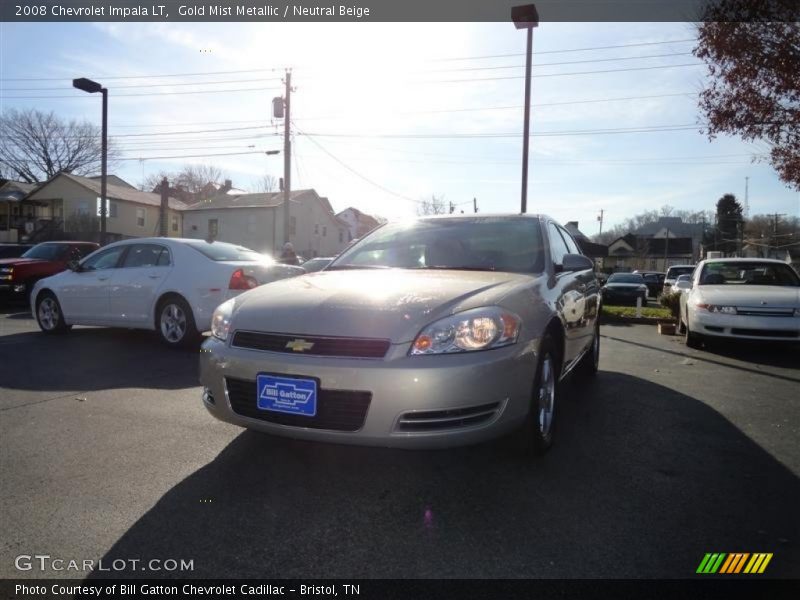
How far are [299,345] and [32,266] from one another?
12.5 meters

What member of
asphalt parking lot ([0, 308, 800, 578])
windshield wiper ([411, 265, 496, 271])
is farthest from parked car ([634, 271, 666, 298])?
windshield wiper ([411, 265, 496, 271])

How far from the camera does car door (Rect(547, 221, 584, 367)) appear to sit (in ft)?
11.9

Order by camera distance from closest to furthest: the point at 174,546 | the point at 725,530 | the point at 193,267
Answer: the point at 174,546 < the point at 725,530 < the point at 193,267

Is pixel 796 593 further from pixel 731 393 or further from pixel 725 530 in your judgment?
pixel 731 393

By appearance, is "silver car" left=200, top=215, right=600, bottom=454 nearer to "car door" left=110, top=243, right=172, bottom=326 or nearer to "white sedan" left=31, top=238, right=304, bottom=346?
"white sedan" left=31, top=238, right=304, bottom=346

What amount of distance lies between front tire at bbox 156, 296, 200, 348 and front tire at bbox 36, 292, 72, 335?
86.1 inches

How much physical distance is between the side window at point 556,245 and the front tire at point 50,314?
7291 mm

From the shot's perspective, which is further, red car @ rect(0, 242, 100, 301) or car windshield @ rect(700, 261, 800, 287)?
red car @ rect(0, 242, 100, 301)

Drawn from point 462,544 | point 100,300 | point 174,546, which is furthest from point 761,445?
point 100,300

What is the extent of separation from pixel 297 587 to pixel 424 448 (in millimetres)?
821

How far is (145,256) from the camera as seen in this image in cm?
719

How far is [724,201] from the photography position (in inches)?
3046

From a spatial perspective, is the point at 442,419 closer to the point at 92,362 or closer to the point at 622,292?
the point at 92,362

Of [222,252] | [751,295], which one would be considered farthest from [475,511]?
[751,295]
